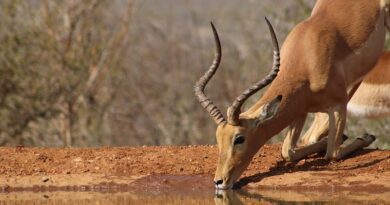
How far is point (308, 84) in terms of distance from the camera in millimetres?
12945

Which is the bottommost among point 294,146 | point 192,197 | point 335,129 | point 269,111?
point 192,197

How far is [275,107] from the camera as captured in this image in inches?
497

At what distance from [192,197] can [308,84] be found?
1933 millimetres

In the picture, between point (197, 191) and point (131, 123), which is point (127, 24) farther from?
point (197, 191)

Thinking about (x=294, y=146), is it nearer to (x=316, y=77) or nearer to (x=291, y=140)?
(x=291, y=140)

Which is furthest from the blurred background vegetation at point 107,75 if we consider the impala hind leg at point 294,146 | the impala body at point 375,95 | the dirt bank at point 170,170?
the dirt bank at point 170,170

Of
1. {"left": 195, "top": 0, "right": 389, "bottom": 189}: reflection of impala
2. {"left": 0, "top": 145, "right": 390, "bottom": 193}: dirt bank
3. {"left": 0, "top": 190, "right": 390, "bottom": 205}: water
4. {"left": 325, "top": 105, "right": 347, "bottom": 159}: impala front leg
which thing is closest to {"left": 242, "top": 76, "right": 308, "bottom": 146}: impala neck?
{"left": 195, "top": 0, "right": 389, "bottom": 189}: reflection of impala

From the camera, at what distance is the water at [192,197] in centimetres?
1161

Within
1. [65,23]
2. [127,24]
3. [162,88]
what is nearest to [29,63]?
[65,23]

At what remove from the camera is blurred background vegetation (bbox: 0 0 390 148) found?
22.6 m

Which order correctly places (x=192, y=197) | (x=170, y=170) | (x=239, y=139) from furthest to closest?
(x=170, y=170) → (x=239, y=139) → (x=192, y=197)

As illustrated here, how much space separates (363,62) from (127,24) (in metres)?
12.6

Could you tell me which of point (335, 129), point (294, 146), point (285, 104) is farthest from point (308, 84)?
point (294, 146)

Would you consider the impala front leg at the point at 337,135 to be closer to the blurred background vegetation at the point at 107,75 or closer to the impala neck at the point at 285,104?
the impala neck at the point at 285,104
